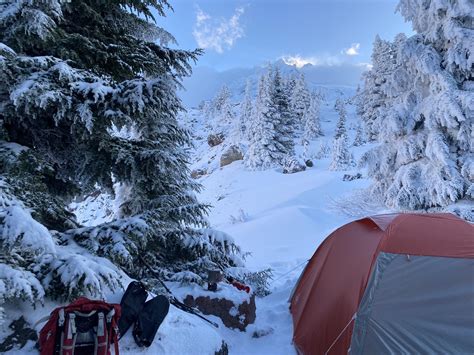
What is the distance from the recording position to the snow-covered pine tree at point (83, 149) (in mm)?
2873

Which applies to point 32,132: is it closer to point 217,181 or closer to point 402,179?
point 402,179

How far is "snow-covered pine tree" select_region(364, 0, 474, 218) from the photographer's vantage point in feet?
25.2

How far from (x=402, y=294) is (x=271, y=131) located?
27749mm

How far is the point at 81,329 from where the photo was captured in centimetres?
274

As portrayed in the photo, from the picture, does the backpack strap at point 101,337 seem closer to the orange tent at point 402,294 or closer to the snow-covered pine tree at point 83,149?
the snow-covered pine tree at point 83,149

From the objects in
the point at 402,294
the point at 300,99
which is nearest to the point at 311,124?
the point at 300,99

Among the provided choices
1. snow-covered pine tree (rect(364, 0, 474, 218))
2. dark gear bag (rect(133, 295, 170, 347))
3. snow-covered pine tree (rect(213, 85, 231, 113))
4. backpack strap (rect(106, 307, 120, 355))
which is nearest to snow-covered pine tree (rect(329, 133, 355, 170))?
snow-covered pine tree (rect(364, 0, 474, 218))

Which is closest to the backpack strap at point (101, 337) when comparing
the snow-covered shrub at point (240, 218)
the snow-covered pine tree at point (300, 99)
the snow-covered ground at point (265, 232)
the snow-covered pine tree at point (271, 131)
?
the snow-covered ground at point (265, 232)

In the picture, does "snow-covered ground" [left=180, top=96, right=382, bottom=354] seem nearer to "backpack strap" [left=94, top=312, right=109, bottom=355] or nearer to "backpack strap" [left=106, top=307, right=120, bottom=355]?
"backpack strap" [left=106, top=307, right=120, bottom=355]

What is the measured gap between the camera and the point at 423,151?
870 cm

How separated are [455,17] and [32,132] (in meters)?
9.26

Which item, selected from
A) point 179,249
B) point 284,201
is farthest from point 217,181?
point 179,249

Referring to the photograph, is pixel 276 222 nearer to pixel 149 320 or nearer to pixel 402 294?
pixel 402 294

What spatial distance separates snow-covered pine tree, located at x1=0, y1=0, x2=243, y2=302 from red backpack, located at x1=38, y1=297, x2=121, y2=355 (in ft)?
0.60
